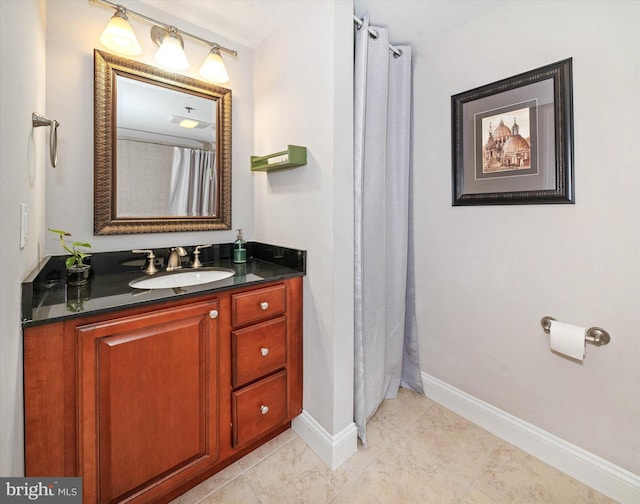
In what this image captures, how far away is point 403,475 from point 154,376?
1217mm

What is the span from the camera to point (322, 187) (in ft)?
4.91

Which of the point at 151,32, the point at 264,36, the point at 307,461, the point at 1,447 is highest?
the point at 264,36

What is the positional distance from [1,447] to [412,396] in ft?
6.64

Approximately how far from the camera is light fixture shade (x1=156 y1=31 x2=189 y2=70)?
1559 mm

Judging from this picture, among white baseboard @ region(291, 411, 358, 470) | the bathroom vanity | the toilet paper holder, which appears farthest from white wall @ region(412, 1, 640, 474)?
the bathroom vanity

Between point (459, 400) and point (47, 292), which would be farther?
point (459, 400)

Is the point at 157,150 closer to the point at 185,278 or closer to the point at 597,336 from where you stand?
the point at 185,278

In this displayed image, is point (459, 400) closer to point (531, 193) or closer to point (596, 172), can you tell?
point (531, 193)

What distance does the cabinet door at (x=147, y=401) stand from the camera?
3.43ft

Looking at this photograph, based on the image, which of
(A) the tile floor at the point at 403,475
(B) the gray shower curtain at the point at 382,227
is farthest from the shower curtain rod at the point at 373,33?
(A) the tile floor at the point at 403,475

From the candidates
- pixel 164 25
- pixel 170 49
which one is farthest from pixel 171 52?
pixel 164 25

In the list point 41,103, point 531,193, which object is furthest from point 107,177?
point 531,193

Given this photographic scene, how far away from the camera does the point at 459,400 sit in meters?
1.88

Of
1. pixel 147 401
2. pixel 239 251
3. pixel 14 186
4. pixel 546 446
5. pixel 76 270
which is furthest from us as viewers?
pixel 239 251
